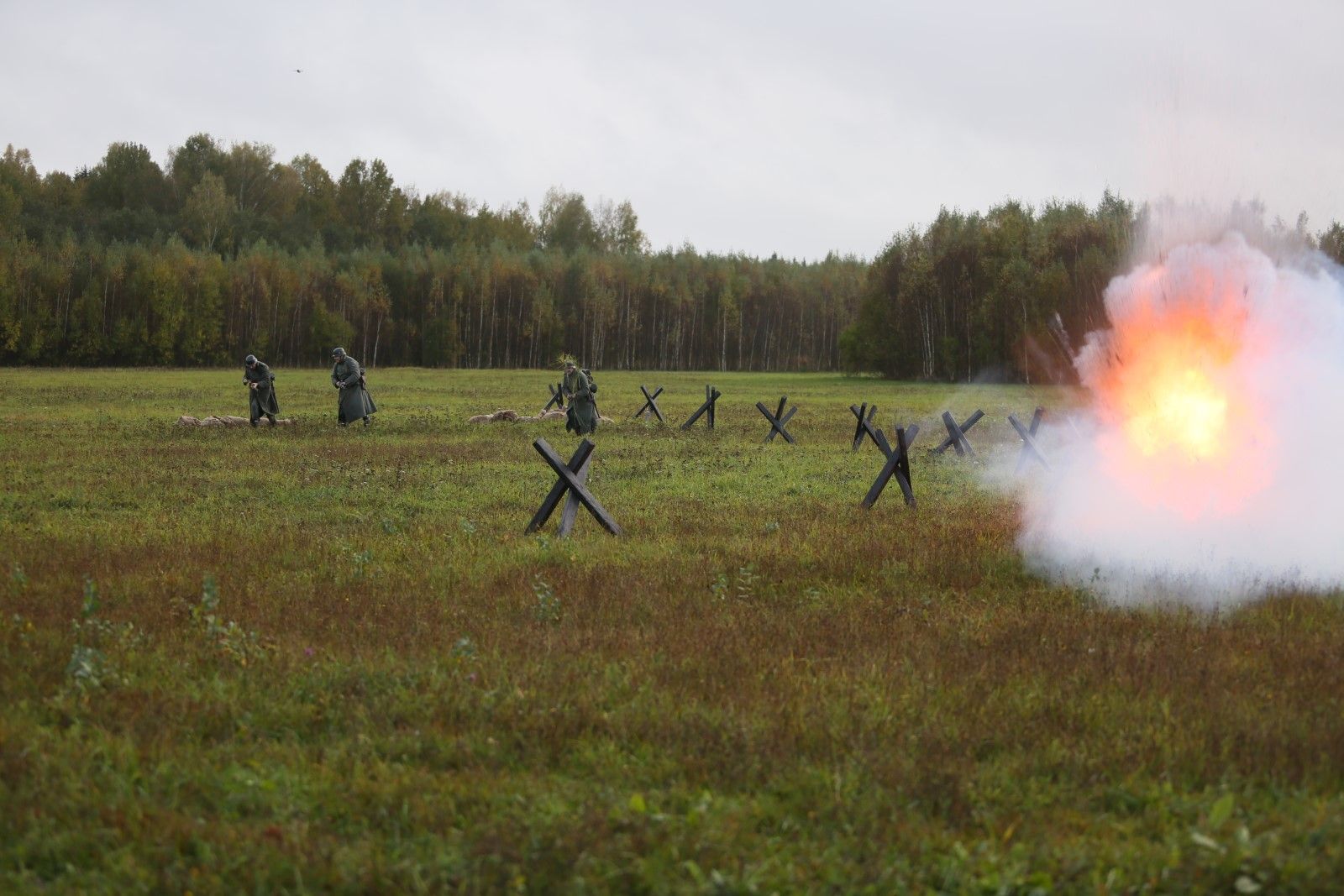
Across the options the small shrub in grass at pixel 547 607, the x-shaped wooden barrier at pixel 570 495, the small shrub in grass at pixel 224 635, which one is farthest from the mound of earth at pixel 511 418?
the small shrub in grass at pixel 224 635

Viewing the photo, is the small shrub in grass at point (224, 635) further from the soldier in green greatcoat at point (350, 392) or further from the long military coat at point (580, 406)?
the soldier in green greatcoat at point (350, 392)

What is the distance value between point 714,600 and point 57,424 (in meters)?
28.7

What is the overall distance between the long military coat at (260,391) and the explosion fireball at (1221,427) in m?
23.7

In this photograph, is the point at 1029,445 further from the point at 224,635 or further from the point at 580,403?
the point at 224,635

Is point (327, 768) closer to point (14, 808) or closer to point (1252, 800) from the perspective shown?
point (14, 808)

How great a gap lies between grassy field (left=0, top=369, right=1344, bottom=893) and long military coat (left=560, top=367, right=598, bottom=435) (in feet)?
53.4

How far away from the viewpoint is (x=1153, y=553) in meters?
12.1

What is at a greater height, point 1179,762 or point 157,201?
point 157,201

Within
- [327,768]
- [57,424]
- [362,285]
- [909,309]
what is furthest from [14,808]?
[362,285]

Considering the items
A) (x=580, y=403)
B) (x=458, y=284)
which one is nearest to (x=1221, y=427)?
(x=580, y=403)

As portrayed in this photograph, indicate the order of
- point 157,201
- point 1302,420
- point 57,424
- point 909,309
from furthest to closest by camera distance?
point 157,201 < point 909,309 < point 57,424 < point 1302,420

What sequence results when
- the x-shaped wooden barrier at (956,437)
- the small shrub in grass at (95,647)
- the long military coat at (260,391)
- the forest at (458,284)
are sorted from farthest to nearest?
the forest at (458,284) < the long military coat at (260,391) < the x-shaped wooden barrier at (956,437) < the small shrub in grass at (95,647)

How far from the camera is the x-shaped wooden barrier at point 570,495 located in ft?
44.7

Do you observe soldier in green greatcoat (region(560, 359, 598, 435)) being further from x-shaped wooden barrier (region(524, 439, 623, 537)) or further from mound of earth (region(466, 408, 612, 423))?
x-shaped wooden barrier (region(524, 439, 623, 537))
